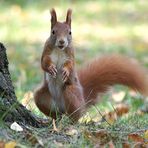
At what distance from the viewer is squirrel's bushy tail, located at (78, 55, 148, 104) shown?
14.9ft

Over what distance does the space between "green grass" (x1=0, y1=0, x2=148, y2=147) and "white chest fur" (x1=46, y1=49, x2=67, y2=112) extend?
1.07m

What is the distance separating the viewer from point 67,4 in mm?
10680

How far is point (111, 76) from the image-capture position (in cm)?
462

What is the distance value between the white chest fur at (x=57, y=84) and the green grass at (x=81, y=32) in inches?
42.0

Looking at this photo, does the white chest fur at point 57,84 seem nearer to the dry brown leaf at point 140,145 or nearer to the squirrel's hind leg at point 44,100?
the squirrel's hind leg at point 44,100

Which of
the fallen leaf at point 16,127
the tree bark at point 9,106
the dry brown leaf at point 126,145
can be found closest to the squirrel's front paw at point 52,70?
the tree bark at point 9,106

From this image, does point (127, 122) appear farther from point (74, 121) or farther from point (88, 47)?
point (88, 47)

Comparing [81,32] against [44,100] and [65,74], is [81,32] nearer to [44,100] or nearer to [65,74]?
[44,100]

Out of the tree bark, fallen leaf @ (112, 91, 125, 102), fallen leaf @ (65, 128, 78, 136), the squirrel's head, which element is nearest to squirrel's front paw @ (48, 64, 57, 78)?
the squirrel's head

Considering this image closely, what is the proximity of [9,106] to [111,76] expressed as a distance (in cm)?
129

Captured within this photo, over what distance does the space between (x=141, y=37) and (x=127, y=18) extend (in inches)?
43.5

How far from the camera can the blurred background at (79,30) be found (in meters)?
7.48

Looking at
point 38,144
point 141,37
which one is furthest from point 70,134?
point 141,37

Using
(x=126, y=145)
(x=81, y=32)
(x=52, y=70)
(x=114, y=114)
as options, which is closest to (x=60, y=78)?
(x=52, y=70)
